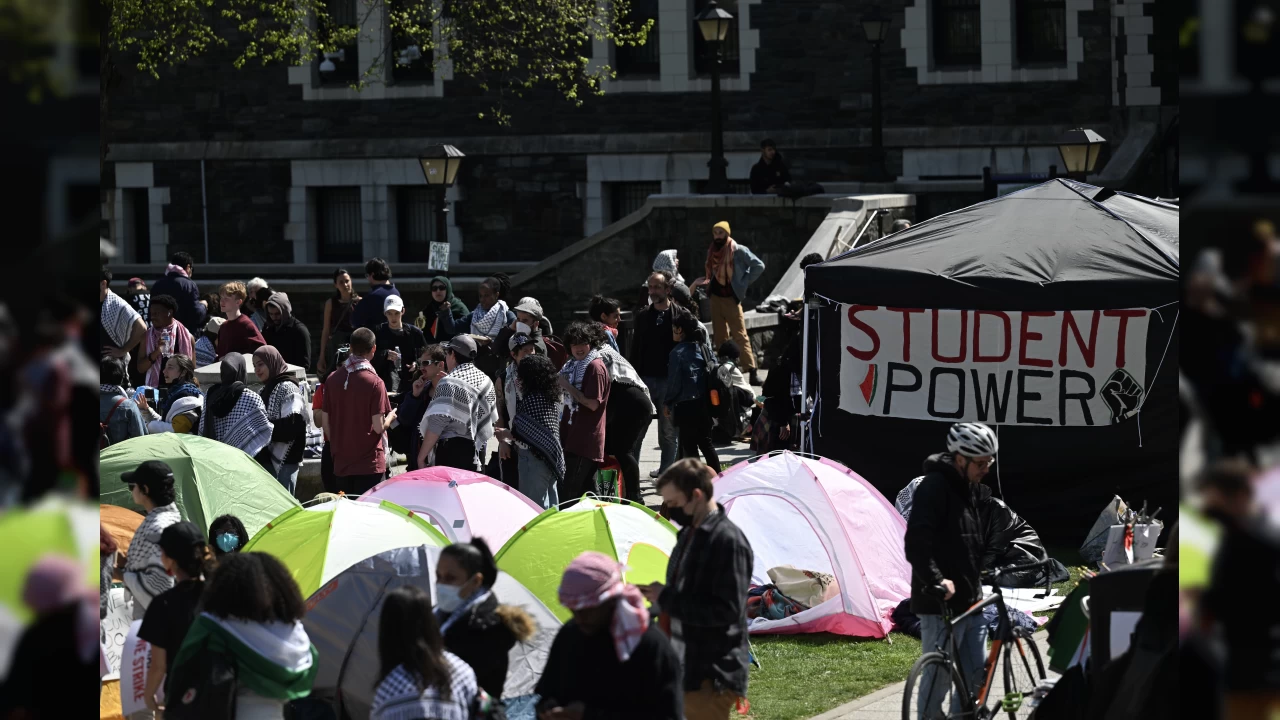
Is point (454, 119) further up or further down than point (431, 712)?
further up

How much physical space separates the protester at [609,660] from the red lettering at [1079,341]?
8202mm

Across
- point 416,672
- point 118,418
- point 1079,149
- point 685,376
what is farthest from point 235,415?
point 1079,149

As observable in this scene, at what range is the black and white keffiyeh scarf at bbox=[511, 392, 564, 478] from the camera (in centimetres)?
1193

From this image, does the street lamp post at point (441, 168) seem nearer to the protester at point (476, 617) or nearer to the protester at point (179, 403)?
the protester at point (179, 403)

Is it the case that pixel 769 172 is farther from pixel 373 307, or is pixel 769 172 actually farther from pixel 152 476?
pixel 152 476

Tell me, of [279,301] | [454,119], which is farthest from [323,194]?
[279,301]

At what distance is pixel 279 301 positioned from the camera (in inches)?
616

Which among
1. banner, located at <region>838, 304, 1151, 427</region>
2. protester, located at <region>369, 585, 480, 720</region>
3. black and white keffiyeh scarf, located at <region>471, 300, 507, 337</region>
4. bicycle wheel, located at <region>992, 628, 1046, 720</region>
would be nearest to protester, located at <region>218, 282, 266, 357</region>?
black and white keffiyeh scarf, located at <region>471, 300, 507, 337</region>

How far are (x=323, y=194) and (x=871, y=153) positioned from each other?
11.4 m

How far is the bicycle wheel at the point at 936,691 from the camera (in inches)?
287

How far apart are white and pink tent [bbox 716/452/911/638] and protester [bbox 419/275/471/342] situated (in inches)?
231

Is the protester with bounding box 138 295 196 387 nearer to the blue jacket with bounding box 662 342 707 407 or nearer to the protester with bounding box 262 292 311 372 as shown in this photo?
the protester with bounding box 262 292 311 372

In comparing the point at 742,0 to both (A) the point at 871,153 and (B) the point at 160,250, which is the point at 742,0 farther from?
(B) the point at 160,250

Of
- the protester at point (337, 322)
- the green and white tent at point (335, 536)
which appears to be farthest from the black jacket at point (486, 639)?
the protester at point (337, 322)
